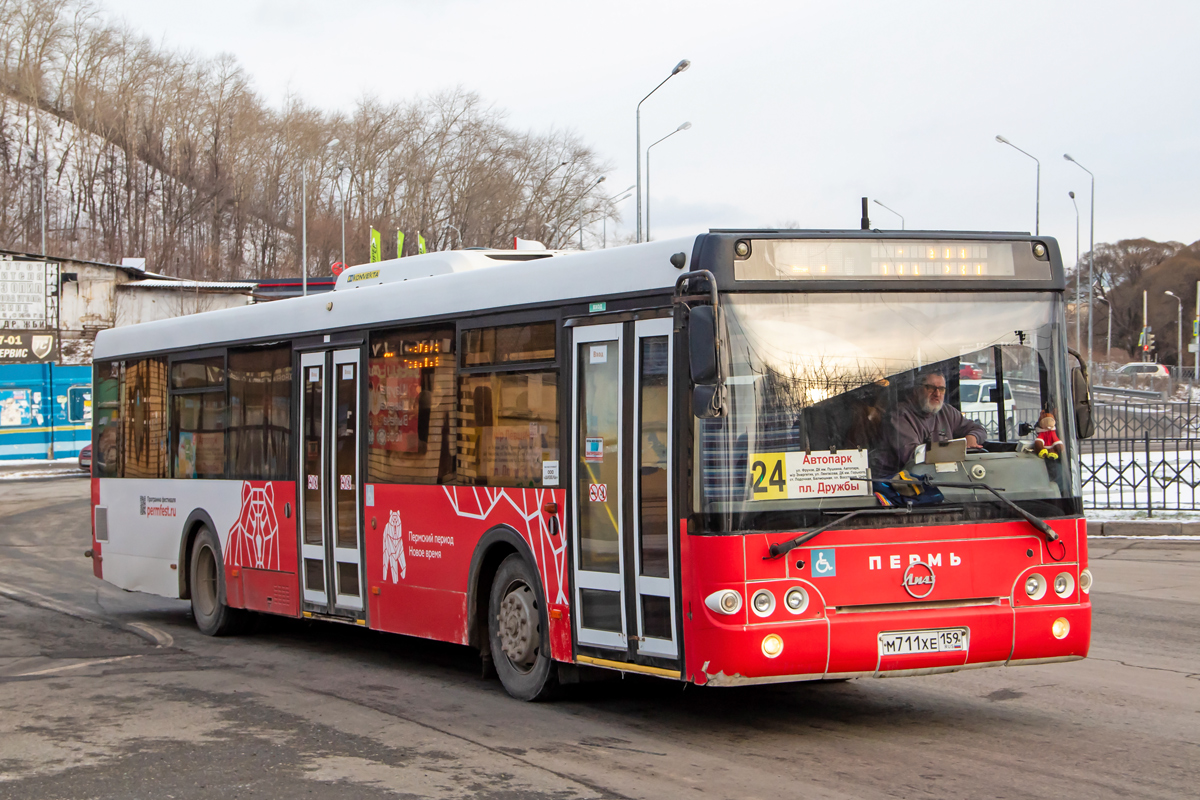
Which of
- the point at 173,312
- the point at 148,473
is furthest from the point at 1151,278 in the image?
the point at 148,473

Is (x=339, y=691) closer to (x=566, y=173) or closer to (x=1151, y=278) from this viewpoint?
(x=566, y=173)

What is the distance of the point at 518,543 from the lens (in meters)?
8.12

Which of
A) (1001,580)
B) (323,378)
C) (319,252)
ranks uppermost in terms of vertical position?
(319,252)

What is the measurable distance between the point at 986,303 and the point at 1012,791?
271 cm

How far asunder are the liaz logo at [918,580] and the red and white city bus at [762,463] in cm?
1

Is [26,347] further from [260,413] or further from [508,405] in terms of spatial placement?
[508,405]

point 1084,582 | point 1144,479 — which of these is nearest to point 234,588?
point 1084,582

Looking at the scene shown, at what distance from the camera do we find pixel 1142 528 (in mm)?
19094

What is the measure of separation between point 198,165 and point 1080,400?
78.3 m

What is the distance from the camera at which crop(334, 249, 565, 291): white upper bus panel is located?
9.77m

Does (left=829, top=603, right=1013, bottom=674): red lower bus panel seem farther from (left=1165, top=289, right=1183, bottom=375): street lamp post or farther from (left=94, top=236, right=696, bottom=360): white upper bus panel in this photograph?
(left=1165, top=289, right=1183, bottom=375): street lamp post

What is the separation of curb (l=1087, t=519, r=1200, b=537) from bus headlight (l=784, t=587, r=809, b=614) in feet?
45.7

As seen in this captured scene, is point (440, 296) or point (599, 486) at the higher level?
point (440, 296)

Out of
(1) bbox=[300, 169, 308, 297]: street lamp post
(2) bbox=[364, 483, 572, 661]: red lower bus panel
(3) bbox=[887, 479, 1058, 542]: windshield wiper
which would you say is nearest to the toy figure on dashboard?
(3) bbox=[887, 479, 1058, 542]: windshield wiper
